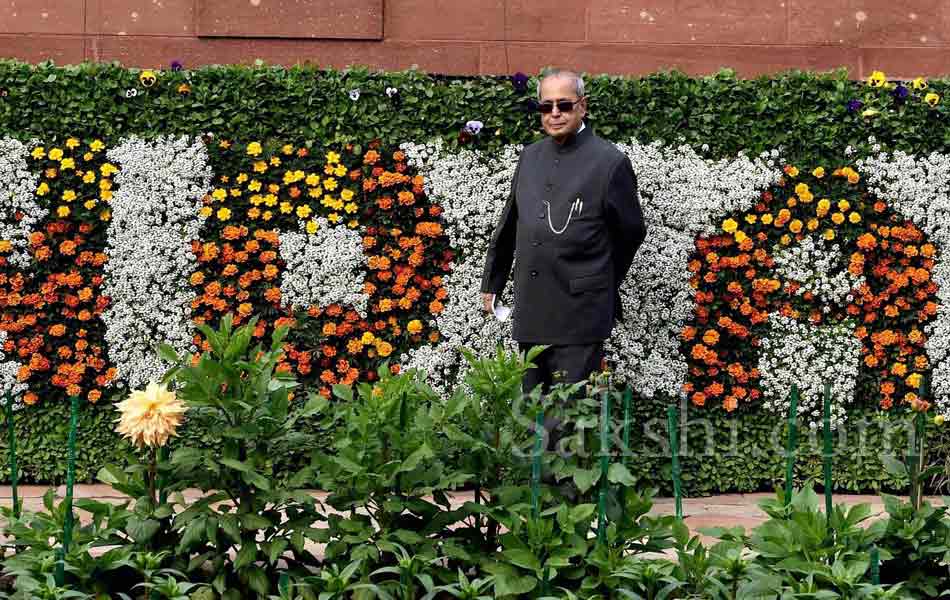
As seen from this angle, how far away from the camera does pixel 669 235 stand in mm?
5512

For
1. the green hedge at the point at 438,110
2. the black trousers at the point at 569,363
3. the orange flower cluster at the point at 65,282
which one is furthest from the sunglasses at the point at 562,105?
the orange flower cluster at the point at 65,282

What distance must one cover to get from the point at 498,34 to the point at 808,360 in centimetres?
309

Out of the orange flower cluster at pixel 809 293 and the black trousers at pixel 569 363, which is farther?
the orange flower cluster at pixel 809 293

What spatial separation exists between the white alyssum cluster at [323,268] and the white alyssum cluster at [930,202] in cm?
246

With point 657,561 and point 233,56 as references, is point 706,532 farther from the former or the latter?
point 233,56

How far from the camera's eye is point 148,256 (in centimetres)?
551

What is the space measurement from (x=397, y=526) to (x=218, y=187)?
2.79 meters

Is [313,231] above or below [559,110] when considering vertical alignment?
below

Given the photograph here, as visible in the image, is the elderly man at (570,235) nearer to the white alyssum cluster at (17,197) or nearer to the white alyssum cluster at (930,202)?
the white alyssum cluster at (930,202)

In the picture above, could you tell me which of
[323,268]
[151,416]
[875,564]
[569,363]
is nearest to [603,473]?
[875,564]

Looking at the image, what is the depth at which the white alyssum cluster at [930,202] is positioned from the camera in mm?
5477

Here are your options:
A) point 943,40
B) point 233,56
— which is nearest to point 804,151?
point 943,40

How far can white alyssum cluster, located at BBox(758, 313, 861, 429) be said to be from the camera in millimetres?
5508

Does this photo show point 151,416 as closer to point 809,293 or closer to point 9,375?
point 9,375
